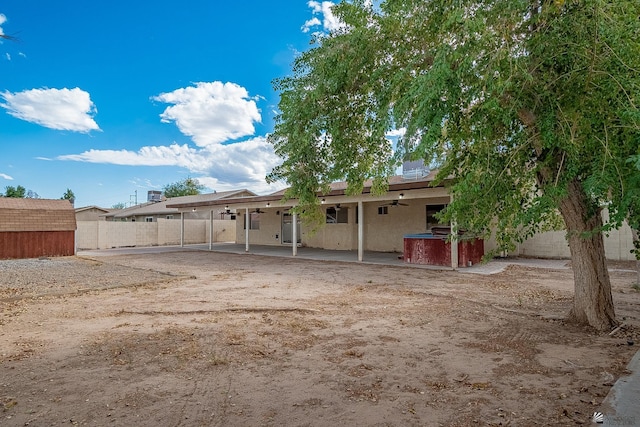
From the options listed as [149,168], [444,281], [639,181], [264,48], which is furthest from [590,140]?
[149,168]

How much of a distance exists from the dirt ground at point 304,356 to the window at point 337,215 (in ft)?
32.7

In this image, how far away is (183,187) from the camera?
56500mm

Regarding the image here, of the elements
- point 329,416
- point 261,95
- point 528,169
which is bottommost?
point 329,416

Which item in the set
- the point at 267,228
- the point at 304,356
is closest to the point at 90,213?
the point at 267,228

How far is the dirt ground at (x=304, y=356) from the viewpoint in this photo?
2898 mm

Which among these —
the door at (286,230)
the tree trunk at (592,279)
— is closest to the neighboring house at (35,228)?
the door at (286,230)

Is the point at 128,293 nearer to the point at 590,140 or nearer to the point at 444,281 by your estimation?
the point at 444,281

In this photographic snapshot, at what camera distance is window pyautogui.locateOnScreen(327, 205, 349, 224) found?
18.2 m

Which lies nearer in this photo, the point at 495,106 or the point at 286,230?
the point at 495,106

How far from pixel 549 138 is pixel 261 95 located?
1571 centimetres

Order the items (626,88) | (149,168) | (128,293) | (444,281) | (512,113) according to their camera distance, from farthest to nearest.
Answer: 1. (149,168)
2. (444,281)
3. (128,293)
4. (512,113)
5. (626,88)

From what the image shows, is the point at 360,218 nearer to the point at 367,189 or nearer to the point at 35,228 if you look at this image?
the point at 367,189

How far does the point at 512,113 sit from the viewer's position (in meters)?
4.02

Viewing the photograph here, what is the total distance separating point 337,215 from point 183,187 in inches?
1722
